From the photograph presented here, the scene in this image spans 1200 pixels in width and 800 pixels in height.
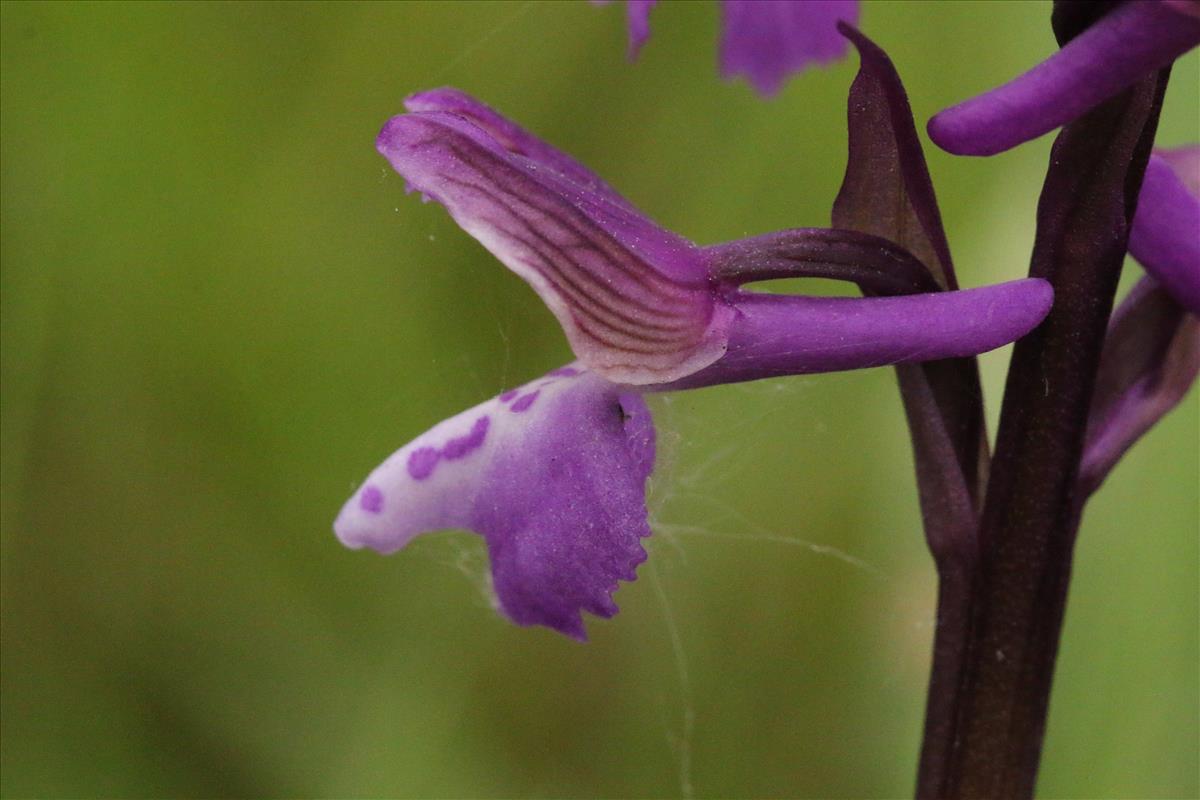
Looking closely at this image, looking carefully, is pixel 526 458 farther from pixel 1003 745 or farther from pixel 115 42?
pixel 115 42

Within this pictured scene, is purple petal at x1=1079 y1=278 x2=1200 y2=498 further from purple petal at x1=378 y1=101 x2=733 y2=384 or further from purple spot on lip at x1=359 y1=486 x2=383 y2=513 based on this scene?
purple spot on lip at x1=359 y1=486 x2=383 y2=513

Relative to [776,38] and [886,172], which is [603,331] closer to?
[886,172]

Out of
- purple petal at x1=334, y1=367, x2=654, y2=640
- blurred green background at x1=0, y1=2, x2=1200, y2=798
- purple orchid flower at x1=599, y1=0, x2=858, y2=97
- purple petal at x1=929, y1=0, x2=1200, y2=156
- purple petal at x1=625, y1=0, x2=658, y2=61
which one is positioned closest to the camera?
purple petal at x1=929, y1=0, x2=1200, y2=156

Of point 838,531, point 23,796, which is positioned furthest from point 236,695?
point 838,531

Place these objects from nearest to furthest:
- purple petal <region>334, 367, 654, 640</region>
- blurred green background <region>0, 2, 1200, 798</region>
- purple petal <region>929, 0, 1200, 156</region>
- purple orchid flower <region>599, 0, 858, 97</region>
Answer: purple petal <region>929, 0, 1200, 156</region>, purple petal <region>334, 367, 654, 640</region>, purple orchid flower <region>599, 0, 858, 97</region>, blurred green background <region>0, 2, 1200, 798</region>

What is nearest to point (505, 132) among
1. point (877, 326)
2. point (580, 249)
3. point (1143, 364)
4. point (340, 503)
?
point (580, 249)

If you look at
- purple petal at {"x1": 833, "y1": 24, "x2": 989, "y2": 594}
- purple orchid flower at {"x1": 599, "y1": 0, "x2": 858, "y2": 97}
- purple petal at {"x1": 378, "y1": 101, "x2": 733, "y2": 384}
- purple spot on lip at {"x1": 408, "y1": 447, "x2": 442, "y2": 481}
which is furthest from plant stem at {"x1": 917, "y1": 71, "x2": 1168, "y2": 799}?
purple orchid flower at {"x1": 599, "y1": 0, "x2": 858, "y2": 97}
